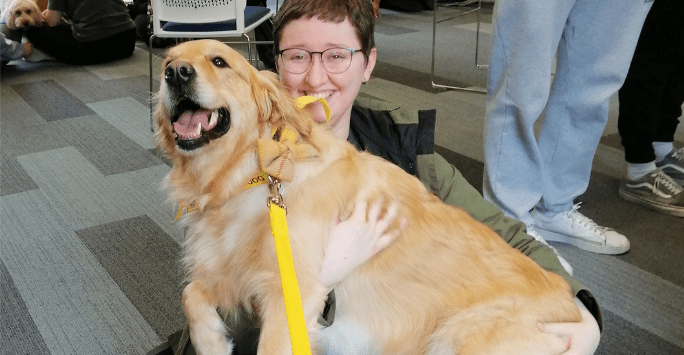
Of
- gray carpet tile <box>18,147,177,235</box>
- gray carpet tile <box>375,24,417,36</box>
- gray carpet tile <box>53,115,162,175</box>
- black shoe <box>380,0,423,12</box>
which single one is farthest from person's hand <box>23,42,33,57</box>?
black shoe <box>380,0,423,12</box>

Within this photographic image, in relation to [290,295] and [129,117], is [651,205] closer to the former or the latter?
[290,295]

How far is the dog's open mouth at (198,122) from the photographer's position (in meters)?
1.27

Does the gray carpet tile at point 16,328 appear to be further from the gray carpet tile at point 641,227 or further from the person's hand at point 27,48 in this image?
the person's hand at point 27,48

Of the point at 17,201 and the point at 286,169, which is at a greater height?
the point at 286,169

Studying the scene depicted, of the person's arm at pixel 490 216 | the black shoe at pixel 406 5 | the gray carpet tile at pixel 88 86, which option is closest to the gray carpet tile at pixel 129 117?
the gray carpet tile at pixel 88 86

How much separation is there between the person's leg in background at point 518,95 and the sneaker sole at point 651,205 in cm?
84

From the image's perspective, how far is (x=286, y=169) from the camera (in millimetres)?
1225

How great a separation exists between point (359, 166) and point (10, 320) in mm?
1505

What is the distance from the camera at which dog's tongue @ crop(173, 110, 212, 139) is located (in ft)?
4.18

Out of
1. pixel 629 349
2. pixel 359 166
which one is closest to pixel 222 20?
pixel 359 166

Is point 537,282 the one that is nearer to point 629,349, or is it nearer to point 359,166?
point 359,166

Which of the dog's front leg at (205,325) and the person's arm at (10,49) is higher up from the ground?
the dog's front leg at (205,325)

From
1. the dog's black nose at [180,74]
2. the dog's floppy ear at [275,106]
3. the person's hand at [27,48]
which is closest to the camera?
the dog's black nose at [180,74]

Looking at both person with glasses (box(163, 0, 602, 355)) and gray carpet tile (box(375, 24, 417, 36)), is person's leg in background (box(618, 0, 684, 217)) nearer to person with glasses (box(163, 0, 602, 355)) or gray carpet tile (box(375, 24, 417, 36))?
person with glasses (box(163, 0, 602, 355))
